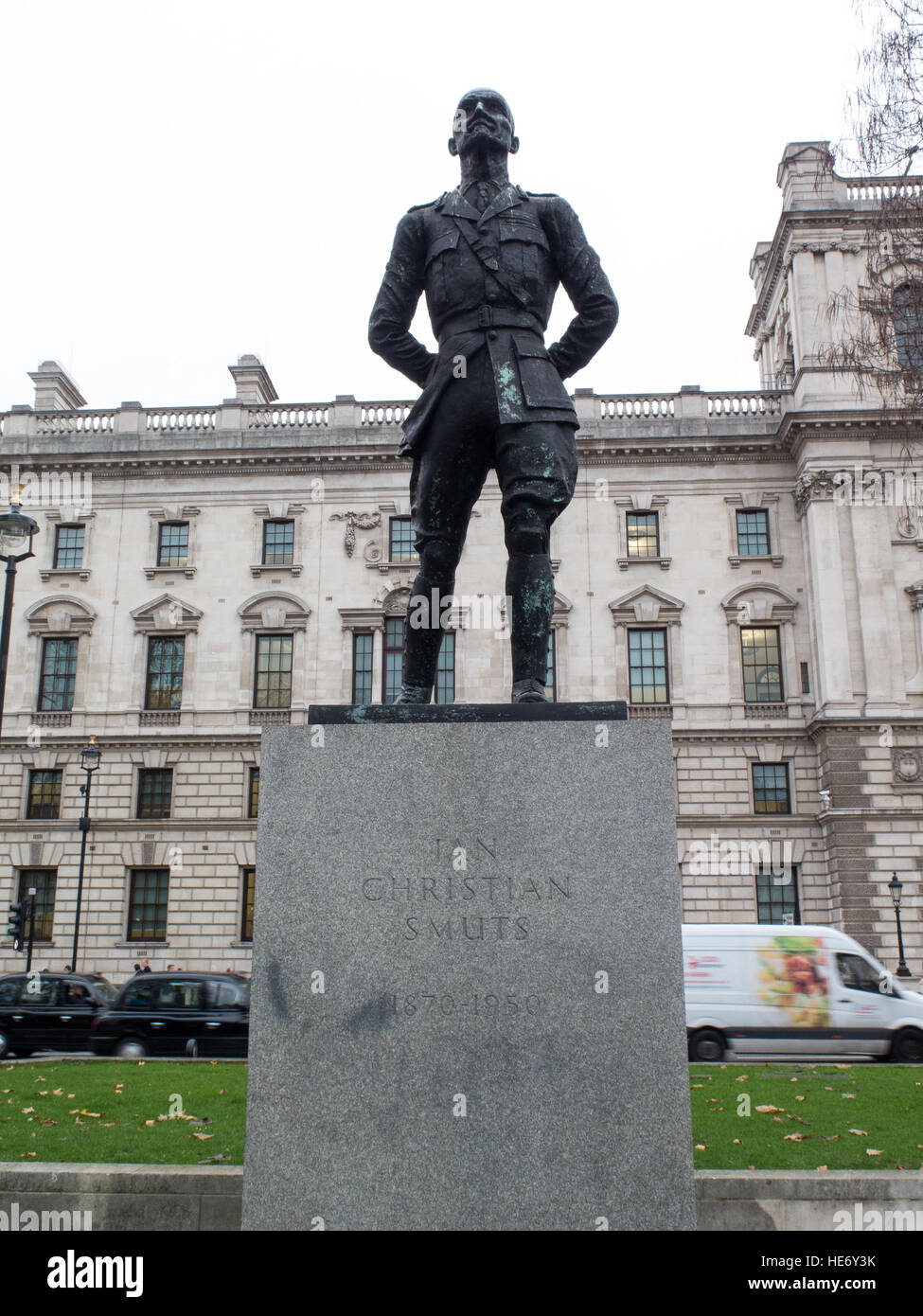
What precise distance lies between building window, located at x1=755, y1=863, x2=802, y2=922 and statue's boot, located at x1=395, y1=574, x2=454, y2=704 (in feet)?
103

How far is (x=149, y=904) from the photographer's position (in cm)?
3694

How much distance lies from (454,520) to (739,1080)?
927cm

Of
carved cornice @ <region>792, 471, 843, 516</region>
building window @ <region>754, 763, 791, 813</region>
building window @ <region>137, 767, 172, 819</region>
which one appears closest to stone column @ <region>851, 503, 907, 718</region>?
carved cornice @ <region>792, 471, 843, 516</region>

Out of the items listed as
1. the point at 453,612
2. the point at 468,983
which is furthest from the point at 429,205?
the point at 453,612

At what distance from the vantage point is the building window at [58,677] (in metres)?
38.3

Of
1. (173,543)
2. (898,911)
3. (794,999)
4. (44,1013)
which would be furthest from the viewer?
(173,543)

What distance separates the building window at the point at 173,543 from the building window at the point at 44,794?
26.0ft

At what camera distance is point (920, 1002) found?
2042 centimetres

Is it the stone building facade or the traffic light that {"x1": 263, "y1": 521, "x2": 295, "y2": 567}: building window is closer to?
the stone building facade

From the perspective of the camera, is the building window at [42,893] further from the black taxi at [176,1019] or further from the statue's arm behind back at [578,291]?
Result: the statue's arm behind back at [578,291]

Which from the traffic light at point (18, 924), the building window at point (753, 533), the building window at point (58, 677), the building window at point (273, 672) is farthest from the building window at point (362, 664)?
the building window at point (753, 533)

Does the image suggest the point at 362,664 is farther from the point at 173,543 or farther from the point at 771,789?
the point at 771,789

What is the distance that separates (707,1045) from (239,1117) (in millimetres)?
13366

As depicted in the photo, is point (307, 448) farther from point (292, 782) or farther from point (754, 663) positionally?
point (292, 782)
